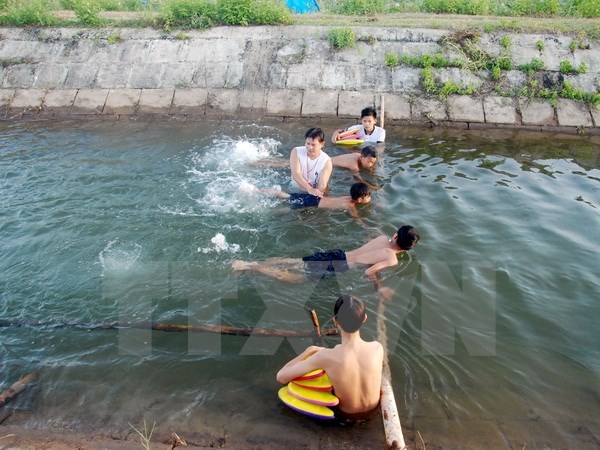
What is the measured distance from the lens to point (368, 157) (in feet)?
29.3

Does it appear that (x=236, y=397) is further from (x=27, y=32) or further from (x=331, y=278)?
(x=27, y=32)

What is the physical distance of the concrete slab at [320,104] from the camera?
11828 mm

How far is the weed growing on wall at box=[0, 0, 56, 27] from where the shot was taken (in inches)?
539

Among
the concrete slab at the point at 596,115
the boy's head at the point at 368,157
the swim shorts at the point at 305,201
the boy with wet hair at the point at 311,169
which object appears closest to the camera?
the swim shorts at the point at 305,201

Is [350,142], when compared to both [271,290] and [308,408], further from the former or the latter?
[308,408]

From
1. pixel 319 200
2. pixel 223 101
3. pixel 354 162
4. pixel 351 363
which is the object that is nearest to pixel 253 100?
pixel 223 101

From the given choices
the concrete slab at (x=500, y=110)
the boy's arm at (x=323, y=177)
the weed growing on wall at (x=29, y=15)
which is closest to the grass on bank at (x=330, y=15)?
the weed growing on wall at (x=29, y=15)

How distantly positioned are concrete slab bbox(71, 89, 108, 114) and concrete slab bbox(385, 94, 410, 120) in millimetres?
7381

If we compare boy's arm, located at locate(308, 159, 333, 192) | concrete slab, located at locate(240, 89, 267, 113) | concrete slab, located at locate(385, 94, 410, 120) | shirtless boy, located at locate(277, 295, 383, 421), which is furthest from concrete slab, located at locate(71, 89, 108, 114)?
shirtless boy, located at locate(277, 295, 383, 421)

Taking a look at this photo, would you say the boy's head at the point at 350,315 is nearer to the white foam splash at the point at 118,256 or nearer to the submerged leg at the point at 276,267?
the submerged leg at the point at 276,267

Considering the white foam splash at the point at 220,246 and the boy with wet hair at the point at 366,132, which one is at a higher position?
the boy with wet hair at the point at 366,132

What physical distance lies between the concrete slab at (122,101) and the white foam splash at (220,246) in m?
6.42

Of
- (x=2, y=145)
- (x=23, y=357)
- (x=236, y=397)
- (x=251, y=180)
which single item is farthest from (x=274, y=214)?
(x=2, y=145)

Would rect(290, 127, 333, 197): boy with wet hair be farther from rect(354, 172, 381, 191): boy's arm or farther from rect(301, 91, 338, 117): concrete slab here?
rect(301, 91, 338, 117): concrete slab
